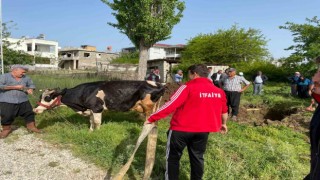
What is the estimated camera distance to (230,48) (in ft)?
131

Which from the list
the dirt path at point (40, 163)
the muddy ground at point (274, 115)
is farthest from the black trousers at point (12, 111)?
the muddy ground at point (274, 115)

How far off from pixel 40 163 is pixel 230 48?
36.0m

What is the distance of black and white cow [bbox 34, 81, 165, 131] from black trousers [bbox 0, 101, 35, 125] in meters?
0.22

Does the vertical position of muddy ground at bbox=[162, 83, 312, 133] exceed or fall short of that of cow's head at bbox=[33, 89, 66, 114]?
it falls short

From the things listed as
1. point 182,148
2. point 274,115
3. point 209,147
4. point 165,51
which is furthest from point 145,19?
point 165,51

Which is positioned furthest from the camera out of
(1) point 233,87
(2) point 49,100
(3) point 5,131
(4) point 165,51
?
(4) point 165,51

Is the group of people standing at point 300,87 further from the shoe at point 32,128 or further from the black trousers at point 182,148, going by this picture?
the black trousers at point 182,148

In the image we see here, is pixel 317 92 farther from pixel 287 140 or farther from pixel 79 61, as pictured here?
pixel 79 61

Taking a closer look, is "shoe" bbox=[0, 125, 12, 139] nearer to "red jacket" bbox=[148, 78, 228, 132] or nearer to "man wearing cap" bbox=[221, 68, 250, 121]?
"red jacket" bbox=[148, 78, 228, 132]

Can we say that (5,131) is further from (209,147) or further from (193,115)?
(193,115)

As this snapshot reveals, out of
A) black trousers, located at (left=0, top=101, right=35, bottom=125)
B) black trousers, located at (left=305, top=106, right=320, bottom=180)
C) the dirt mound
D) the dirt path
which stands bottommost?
the dirt path

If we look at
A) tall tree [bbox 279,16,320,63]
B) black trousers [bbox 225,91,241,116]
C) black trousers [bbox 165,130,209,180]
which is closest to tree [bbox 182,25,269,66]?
tall tree [bbox 279,16,320,63]

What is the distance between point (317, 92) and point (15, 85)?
6.76 m

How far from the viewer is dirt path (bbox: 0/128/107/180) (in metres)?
5.62
